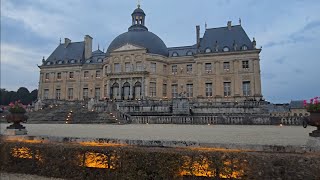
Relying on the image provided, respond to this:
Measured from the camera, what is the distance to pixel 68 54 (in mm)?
53750

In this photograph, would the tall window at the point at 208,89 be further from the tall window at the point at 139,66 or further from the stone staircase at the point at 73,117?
the stone staircase at the point at 73,117

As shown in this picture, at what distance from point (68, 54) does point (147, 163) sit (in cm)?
5274

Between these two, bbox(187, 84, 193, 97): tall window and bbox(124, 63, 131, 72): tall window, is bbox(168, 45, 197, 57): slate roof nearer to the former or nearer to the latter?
bbox(187, 84, 193, 97): tall window

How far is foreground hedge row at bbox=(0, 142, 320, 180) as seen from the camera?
16.0 ft

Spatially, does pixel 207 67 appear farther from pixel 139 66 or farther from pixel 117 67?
pixel 117 67

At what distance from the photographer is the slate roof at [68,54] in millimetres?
52438

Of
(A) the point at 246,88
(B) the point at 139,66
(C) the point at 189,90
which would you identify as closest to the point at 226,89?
(A) the point at 246,88

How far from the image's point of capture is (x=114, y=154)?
5.83 metres

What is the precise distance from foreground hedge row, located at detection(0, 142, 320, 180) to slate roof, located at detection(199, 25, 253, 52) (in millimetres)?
38669

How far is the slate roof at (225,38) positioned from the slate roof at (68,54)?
2542 centimetres

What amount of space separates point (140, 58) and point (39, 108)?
1808 centimetres

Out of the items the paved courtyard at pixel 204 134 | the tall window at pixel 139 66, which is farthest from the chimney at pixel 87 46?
the paved courtyard at pixel 204 134

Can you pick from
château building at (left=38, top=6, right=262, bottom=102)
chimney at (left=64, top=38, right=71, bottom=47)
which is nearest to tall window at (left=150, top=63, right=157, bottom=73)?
château building at (left=38, top=6, right=262, bottom=102)

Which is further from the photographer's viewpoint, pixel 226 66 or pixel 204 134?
pixel 226 66
